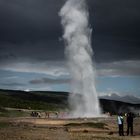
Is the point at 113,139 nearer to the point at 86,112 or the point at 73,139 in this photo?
the point at 73,139

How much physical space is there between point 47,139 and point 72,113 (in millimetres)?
60789

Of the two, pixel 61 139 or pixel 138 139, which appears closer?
pixel 61 139

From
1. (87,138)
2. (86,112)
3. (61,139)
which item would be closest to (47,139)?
(61,139)

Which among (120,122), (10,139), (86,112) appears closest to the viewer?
(10,139)

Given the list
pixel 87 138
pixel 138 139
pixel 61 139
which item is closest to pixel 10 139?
pixel 61 139

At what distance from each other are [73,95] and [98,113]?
7.88 metres

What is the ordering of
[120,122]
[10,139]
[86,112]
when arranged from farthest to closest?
1. [86,112]
2. [120,122]
3. [10,139]

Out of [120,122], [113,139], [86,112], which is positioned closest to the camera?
[113,139]

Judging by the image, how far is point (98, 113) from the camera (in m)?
91.8

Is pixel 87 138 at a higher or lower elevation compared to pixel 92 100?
lower

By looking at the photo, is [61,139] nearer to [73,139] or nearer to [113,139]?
[73,139]

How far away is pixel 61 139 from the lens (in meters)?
33.7

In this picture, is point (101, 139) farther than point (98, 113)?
No

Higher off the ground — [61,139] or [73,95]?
[73,95]
